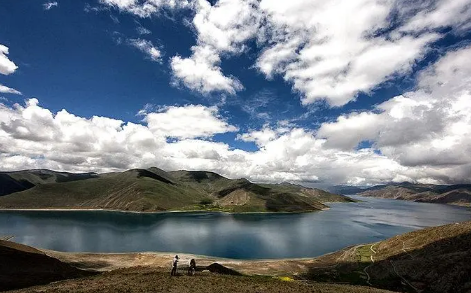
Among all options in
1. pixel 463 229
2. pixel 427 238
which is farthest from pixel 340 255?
pixel 463 229

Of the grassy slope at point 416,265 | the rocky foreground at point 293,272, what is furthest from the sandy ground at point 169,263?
the grassy slope at point 416,265

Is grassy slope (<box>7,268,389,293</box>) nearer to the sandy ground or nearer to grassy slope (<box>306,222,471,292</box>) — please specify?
grassy slope (<box>306,222,471,292</box>)

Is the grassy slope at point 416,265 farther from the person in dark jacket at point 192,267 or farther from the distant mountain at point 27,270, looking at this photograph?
the distant mountain at point 27,270

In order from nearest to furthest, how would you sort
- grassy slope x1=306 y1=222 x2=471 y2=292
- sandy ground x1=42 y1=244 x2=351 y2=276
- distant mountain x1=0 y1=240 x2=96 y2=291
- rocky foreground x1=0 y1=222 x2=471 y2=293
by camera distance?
rocky foreground x1=0 y1=222 x2=471 y2=293 < distant mountain x1=0 y1=240 x2=96 y2=291 < grassy slope x1=306 y1=222 x2=471 y2=292 < sandy ground x1=42 y1=244 x2=351 y2=276

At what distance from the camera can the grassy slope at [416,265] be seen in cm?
7681

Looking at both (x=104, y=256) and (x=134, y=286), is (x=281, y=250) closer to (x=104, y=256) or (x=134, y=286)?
(x=104, y=256)

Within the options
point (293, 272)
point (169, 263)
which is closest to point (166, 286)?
point (293, 272)

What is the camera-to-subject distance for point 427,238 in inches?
4326

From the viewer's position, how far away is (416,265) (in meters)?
90.9

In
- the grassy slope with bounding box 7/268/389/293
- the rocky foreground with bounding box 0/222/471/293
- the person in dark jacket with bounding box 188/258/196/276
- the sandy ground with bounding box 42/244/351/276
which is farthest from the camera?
the sandy ground with bounding box 42/244/351/276

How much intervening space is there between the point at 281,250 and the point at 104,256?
322 feet

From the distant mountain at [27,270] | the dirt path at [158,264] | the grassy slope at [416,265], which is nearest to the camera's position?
the distant mountain at [27,270]

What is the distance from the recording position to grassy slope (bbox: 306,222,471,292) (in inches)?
3024

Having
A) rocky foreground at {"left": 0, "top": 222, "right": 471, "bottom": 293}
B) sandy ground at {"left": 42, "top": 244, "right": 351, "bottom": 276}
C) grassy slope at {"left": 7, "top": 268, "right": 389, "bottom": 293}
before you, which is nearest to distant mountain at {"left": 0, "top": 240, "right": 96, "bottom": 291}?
rocky foreground at {"left": 0, "top": 222, "right": 471, "bottom": 293}
